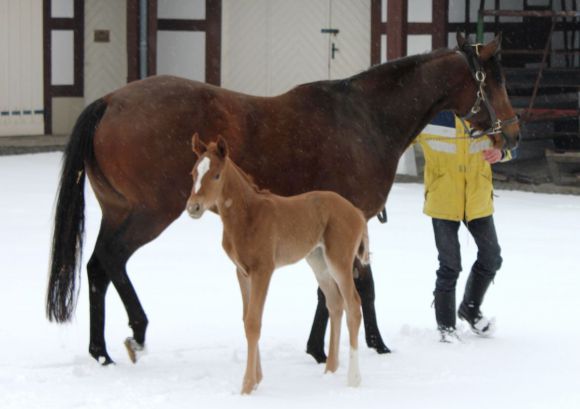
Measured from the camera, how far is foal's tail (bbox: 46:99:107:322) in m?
6.28

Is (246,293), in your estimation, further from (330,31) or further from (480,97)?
(330,31)

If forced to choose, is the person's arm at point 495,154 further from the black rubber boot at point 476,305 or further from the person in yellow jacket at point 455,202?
the black rubber boot at point 476,305

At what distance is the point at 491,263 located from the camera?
698 cm

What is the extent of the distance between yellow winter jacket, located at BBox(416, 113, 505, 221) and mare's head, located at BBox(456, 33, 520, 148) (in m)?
0.17

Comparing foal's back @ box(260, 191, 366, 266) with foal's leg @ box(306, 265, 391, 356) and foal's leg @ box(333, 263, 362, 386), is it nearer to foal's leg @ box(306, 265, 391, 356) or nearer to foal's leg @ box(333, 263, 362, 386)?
foal's leg @ box(333, 263, 362, 386)

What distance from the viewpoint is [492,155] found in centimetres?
677

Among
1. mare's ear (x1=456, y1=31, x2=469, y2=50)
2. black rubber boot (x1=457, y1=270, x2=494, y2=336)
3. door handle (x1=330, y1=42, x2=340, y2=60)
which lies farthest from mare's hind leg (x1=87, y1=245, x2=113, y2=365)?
door handle (x1=330, y1=42, x2=340, y2=60)

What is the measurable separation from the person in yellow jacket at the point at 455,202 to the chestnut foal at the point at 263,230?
1134mm

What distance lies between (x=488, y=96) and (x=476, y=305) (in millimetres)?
1169

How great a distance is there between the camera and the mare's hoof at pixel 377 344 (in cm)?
658

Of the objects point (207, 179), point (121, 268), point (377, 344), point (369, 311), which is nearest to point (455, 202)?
point (369, 311)

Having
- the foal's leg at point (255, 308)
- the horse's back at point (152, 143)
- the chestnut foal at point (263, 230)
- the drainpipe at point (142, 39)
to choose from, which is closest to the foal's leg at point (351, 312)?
the chestnut foal at point (263, 230)

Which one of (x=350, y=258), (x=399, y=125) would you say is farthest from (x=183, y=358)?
(x=399, y=125)

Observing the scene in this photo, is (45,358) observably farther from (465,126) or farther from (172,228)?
(172,228)
